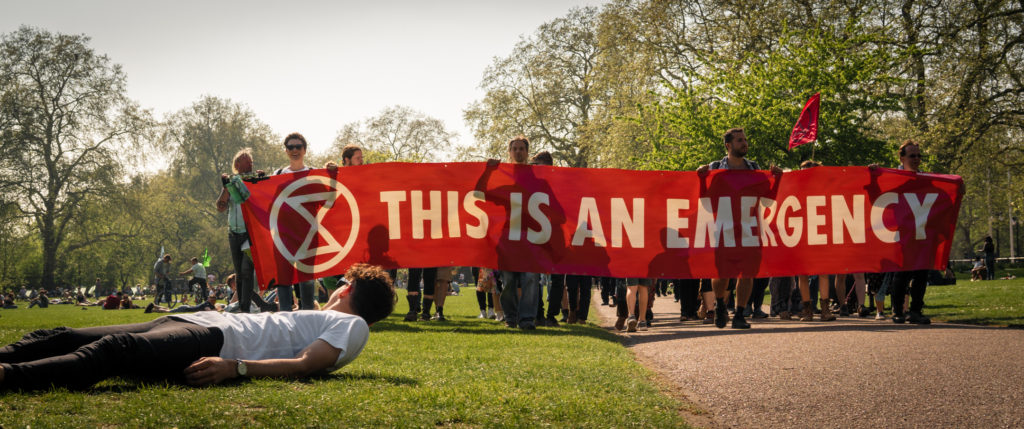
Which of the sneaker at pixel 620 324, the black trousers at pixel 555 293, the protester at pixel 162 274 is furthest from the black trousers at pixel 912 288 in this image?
Answer: the protester at pixel 162 274

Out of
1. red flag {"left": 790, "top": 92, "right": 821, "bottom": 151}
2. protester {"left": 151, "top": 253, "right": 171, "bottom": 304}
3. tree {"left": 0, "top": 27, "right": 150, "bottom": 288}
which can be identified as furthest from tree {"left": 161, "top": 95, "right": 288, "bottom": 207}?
red flag {"left": 790, "top": 92, "right": 821, "bottom": 151}

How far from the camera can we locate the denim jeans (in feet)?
32.9

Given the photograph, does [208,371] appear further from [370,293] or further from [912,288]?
[912,288]

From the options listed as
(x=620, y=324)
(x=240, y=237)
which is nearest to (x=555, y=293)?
(x=620, y=324)

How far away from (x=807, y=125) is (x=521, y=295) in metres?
10.9

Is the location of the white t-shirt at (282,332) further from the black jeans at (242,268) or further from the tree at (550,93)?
the tree at (550,93)

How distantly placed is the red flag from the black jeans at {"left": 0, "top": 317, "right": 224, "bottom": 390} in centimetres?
1553

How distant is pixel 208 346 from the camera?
452 centimetres

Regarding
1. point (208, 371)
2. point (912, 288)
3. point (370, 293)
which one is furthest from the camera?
point (912, 288)

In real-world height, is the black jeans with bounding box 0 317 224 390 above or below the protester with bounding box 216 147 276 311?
below

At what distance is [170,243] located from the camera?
211 feet

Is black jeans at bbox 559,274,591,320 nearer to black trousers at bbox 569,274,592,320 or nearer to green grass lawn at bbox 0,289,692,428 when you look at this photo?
black trousers at bbox 569,274,592,320


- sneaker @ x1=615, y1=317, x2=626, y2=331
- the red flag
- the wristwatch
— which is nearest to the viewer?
the wristwatch

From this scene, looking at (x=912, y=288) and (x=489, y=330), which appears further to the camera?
(x=912, y=288)
